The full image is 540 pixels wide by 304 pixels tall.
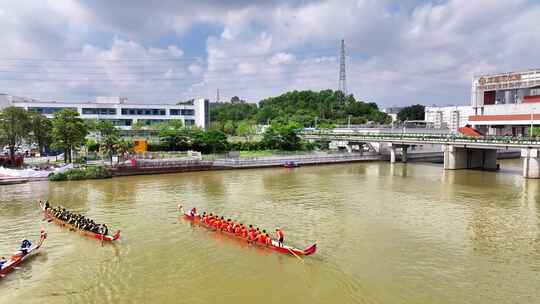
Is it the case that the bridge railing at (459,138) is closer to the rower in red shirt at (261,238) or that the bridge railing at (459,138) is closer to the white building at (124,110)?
the white building at (124,110)

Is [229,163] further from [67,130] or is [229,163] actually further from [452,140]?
[452,140]

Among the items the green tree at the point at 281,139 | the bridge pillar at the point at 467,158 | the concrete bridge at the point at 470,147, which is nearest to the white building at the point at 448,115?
the concrete bridge at the point at 470,147

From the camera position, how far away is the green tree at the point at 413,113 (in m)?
177

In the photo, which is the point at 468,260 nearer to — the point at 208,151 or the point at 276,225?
the point at 276,225

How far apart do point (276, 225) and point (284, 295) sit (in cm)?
1139

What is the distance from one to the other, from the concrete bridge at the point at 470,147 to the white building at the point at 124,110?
43.8m

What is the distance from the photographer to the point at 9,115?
56.3 meters

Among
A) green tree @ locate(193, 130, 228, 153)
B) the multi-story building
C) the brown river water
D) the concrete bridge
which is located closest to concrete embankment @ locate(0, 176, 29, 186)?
the brown river water

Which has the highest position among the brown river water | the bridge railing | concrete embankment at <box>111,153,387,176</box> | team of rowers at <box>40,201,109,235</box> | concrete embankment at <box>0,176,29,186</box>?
the bridge railing

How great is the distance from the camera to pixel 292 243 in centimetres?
2522

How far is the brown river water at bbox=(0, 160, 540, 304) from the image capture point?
61.3ft

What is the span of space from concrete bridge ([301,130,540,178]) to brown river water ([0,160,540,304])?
1073 centimetres

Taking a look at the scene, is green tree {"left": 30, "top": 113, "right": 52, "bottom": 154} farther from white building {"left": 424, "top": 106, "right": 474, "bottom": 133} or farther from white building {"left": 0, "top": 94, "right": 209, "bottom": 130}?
white building {"left": 424, "top": 106, "right": 474, "bottom": 133}

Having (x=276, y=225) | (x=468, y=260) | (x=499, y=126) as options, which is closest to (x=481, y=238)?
(x=468, y=260)
